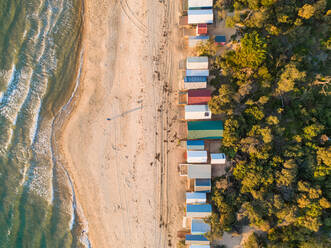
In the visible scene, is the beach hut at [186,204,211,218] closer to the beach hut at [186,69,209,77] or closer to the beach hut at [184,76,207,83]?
the beach hut at [184,76,207,83]

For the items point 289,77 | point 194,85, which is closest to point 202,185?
point 194,85

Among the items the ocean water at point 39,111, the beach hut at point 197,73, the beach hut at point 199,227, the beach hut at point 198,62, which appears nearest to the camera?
the beach hut at point 199,227

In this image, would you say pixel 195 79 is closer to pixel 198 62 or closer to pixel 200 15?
pixel 198 62

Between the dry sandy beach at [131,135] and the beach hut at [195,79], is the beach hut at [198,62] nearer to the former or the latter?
the beach hut at [195,79]

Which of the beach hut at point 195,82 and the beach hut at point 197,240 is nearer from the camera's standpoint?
the beach hut at point 197,240

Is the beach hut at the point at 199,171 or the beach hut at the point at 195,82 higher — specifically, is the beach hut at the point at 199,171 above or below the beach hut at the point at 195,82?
below

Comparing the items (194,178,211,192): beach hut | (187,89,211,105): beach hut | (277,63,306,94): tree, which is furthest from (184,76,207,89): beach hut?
(194,178,211,192): beach hut

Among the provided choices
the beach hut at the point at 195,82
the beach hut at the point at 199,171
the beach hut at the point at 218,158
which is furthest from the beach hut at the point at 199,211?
the beach hut at the point at 195,82
